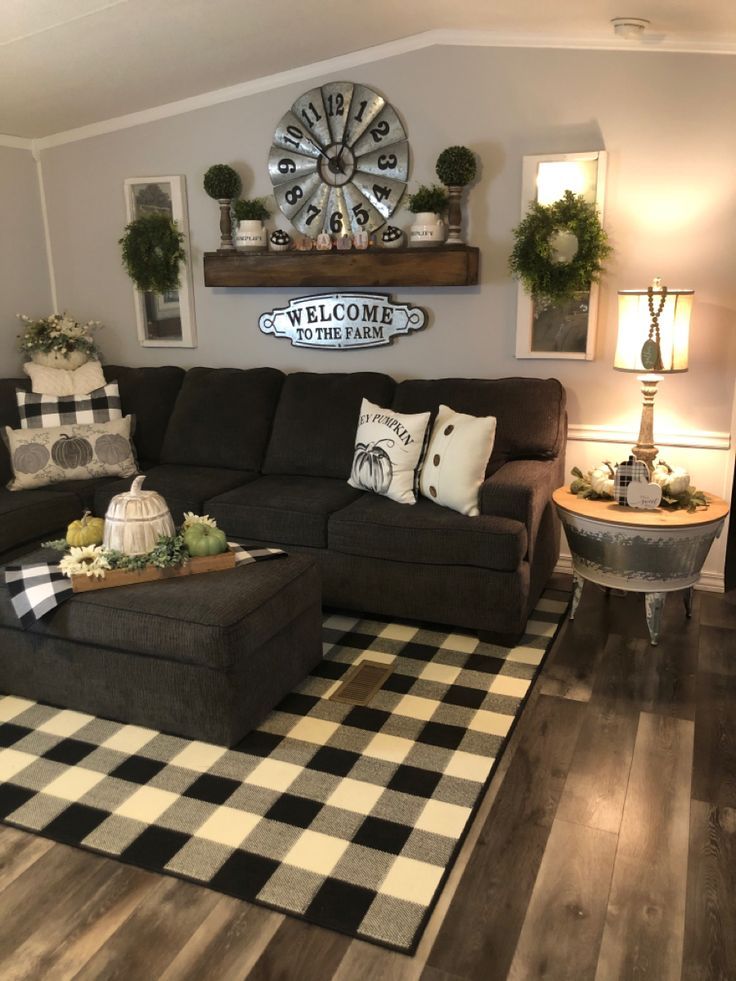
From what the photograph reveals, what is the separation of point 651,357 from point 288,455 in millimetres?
1700

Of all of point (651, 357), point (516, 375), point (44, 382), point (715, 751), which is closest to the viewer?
point (715, 751)

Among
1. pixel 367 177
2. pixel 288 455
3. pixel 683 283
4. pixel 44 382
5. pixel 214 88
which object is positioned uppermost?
pixel 214 88

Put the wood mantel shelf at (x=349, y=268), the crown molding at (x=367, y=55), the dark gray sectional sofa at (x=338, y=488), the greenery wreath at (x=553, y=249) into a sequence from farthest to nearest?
the wood mantel shelf at (x=349, y=268)
the greenery wreath at (x=553, y=249)
the crown molding at (x=367, y=55)
the dark gray sectional sofa at (x=338, y=488)

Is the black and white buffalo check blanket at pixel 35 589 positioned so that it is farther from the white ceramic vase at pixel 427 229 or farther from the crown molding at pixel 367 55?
the crown molding at pixel 367 55

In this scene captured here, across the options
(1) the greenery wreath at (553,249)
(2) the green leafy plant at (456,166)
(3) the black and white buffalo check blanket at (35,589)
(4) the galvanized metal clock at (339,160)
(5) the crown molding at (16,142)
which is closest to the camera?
(3) the black and white buffalo check blanket at (35,589)

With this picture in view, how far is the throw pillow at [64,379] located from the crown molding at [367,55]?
1324 millimetres

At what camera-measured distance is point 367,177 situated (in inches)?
156

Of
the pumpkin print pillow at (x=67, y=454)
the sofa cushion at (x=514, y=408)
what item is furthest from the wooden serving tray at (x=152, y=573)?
the pumpkin print pillow at (x=67, y=454)

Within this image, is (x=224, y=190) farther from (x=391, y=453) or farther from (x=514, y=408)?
(x=514, y=408)

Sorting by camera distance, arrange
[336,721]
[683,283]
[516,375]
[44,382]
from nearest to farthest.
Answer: [336,721]
[683,283]
[516,375]
[44,382]

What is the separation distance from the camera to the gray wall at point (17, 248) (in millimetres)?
4562

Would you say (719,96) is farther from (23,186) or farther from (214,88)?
(23,186)

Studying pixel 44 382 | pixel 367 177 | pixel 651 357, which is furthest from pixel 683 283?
pixel 44 382

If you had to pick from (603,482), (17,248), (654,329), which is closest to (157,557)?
(603,482)
